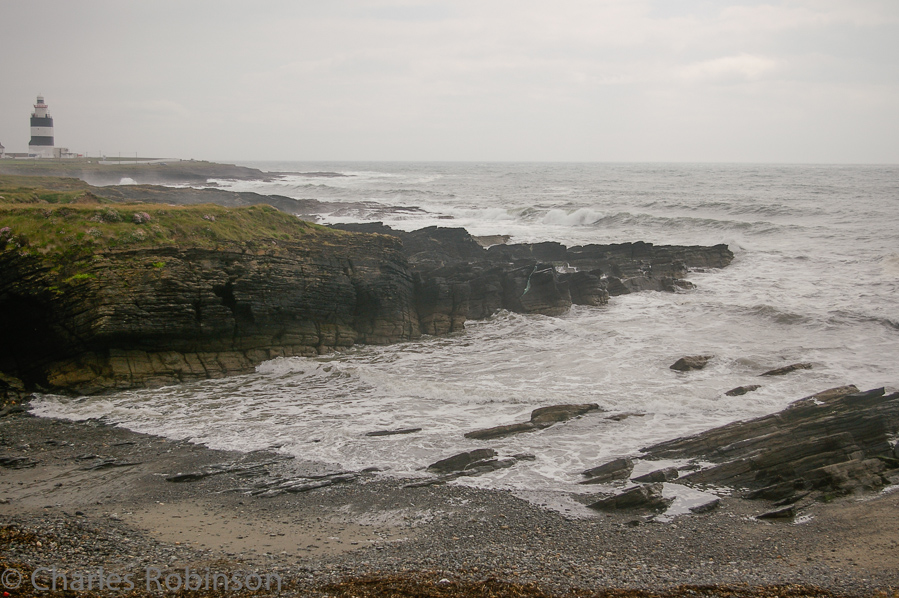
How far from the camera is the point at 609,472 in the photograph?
1060cm

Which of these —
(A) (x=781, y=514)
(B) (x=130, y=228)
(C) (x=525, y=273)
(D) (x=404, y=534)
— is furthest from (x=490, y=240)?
(D) (x=404, y=534)

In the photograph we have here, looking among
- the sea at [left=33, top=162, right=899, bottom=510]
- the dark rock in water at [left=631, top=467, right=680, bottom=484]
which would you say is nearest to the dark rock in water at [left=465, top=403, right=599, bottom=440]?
the sea at [left=33, top=162, right=899, bottom=510]

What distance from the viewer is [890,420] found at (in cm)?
1176

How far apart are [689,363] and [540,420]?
6.16m

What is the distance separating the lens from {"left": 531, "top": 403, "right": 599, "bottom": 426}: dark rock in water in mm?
13039

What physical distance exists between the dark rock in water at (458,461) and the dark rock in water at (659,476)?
9.24 ft

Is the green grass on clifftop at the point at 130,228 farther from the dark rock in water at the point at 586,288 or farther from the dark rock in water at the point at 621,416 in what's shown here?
the dark rock in water at the point at 621,416

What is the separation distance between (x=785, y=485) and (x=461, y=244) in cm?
1956

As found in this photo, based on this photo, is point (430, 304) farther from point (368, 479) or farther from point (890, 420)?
point (890, 420)

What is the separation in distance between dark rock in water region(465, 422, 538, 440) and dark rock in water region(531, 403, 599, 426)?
11.7 inches

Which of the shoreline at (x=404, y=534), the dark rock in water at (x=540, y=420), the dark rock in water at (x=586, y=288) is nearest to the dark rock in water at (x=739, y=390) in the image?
the dark rock in water at (x=540, y=420)

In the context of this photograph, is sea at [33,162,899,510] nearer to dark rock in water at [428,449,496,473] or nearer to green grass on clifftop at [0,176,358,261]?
dark rock in water at [428,449,496,473]

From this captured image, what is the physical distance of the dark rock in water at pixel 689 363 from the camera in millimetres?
16656

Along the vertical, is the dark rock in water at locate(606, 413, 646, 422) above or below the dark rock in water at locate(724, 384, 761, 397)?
below
